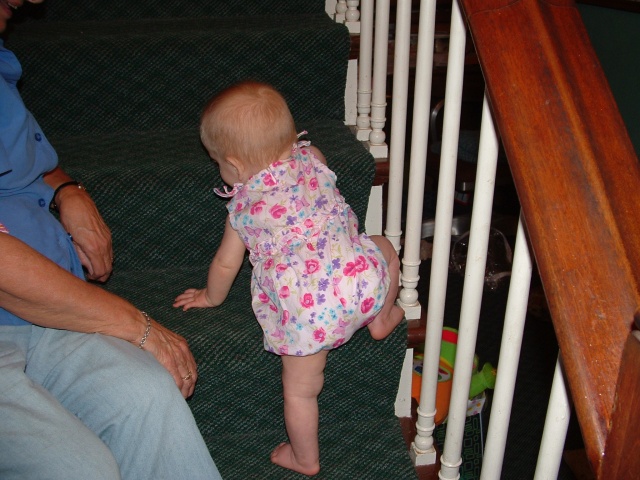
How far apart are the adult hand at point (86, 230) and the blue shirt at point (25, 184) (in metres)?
0.05

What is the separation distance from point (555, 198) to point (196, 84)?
1.24 meters

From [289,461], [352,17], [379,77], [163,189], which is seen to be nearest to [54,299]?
[163,189]

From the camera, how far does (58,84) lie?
68.6 inches

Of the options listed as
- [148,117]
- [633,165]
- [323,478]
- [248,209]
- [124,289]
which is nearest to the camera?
[633,165]

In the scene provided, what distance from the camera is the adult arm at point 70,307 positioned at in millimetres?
1109

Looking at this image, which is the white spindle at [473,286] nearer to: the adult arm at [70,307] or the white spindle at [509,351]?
the white spindle at [509,351]

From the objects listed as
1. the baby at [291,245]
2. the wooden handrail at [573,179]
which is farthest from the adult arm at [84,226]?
the wooden handrail at [573,179]

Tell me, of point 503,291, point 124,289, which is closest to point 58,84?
point 124,289

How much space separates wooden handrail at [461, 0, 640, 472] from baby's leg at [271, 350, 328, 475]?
71 centimetres

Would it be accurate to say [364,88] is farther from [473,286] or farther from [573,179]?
[573,179]

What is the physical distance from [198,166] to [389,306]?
553mm

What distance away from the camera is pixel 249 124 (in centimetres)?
133

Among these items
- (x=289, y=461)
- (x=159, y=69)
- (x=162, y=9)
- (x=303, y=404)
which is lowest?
(x=289, y=461)

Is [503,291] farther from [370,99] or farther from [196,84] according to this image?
[196,84]
